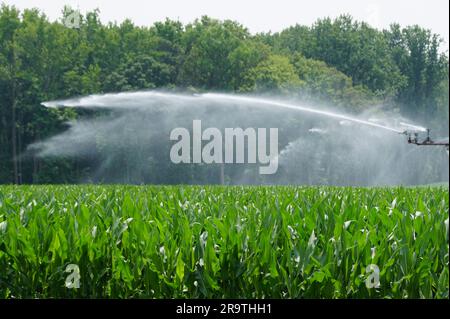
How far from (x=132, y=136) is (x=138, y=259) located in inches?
2316

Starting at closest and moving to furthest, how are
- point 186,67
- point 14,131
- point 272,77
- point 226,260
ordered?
1. point 226,260
2. point 14,131
3. point 272,77
4. point 186,67

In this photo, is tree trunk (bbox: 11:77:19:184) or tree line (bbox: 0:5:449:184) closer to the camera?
tree trunk (bbox: 11:77:19:184)

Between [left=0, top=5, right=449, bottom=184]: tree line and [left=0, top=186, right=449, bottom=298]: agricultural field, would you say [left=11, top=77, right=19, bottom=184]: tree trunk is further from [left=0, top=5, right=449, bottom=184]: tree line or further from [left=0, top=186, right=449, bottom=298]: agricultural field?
[left=0, top=186, right=449, bottom=298]: agricultural field

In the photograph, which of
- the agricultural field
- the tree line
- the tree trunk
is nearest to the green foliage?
the tree line

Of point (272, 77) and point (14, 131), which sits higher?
point (272, 77)

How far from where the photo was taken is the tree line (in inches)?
2378

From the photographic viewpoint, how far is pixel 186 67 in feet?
226

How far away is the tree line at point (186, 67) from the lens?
2378 inches

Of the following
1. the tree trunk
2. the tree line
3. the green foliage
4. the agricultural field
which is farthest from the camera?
the green foliage

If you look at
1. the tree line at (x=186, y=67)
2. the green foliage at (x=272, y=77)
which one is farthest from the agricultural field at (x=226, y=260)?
the green foliage at (x=272, y=77)

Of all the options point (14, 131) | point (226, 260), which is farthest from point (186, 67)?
point (226, 260)

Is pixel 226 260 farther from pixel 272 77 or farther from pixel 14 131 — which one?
pixel 272 77

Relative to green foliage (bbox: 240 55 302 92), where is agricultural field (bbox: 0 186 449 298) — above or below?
below
